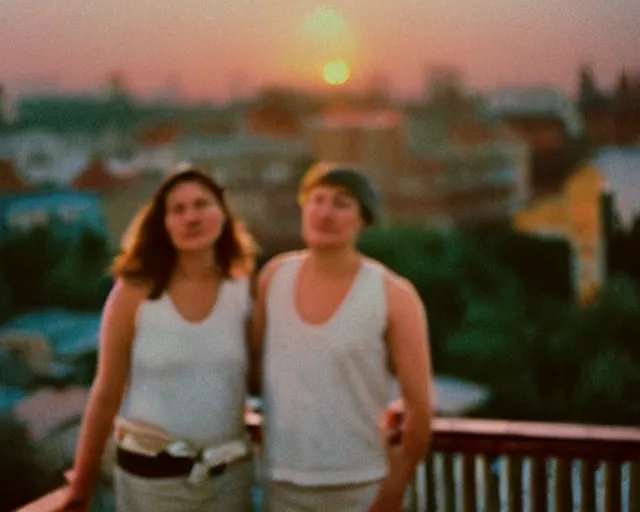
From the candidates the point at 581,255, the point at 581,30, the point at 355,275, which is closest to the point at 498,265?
the point at 581,255

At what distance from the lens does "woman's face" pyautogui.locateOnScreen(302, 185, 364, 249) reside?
1475 millimetres

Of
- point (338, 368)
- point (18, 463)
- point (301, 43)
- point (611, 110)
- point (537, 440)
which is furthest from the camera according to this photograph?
point (18, 463)

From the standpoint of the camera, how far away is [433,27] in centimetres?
234

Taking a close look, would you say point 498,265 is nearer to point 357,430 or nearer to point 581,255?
point 581,255

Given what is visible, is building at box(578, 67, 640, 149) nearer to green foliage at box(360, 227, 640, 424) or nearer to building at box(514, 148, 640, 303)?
building at box(514, 148, 640, 303)

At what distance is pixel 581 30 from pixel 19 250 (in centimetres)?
194

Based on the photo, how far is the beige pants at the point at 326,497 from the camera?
1.44 metres

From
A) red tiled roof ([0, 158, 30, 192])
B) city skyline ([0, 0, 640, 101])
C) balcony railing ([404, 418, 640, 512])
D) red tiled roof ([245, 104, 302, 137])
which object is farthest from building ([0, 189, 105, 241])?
balcony railing ([404, 418, 640, 512])

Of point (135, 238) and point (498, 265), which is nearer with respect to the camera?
point (135, 238)

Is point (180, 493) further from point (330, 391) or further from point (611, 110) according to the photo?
point (611, 110)

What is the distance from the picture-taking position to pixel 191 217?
1.51 m

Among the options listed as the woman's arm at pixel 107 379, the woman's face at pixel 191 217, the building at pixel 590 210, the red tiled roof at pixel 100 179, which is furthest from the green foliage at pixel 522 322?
the woman's arm at pixel 107 379

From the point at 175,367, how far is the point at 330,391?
1.00 feet

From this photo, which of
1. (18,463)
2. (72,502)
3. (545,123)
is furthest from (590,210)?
(18,463)
